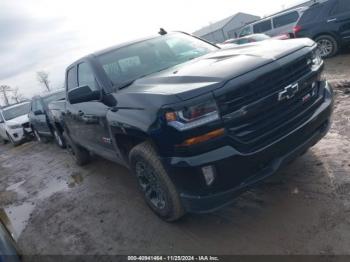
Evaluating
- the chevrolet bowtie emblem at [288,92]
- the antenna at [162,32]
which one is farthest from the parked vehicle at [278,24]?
the chevrolet bowtie emblem at [288,92]

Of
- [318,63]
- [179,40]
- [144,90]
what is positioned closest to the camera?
[144,90]

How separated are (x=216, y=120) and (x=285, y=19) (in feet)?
55.5

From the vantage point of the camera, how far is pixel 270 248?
2799mm

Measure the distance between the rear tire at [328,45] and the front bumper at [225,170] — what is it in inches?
328

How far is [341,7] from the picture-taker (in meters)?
9.73

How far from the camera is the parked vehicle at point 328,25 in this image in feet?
31.6

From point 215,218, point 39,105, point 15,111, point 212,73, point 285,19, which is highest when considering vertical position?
point 212,73

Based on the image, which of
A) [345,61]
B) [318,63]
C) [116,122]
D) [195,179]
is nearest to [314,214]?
[195,179]

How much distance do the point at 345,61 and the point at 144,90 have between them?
8.15 m

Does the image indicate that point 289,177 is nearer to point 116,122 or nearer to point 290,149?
point 290,149

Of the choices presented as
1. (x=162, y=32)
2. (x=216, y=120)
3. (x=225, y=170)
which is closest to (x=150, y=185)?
(x=225, y=170)

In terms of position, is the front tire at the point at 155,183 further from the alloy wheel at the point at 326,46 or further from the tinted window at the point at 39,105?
the alloy wheel at the point at 326,46

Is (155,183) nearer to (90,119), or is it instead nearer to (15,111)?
(90,119)

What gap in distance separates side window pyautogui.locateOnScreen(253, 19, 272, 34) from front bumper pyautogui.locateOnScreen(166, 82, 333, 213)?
54.3 ft
